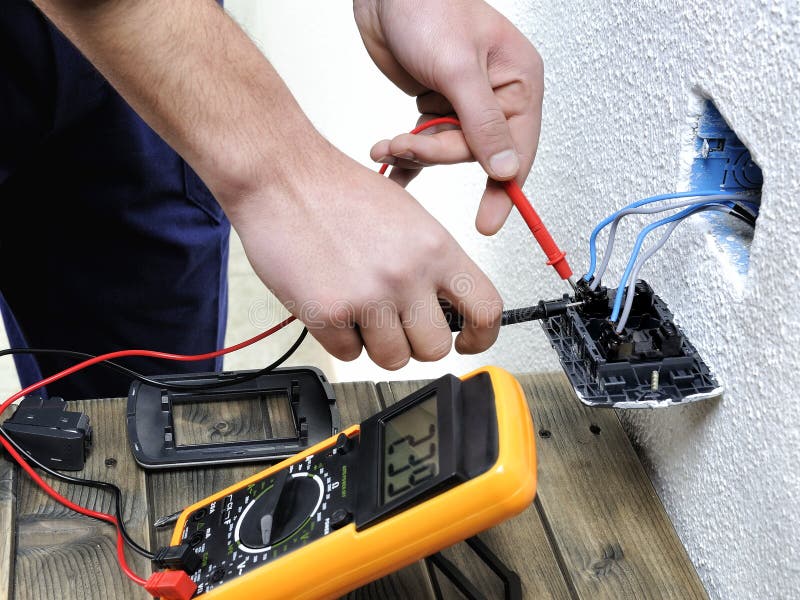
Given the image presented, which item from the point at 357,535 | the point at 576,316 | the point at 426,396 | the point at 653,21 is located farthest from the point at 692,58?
the point at 357,535

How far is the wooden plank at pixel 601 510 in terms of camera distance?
0.68m

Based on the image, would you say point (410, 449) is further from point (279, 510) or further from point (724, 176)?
point (724, 176)

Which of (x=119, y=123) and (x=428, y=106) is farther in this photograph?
(x=119, y=123)

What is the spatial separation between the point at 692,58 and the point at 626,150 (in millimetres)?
153

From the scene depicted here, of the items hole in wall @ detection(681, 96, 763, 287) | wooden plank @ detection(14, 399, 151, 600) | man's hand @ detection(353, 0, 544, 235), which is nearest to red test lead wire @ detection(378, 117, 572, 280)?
man's hand @ detection(353, 0, 544, 235)

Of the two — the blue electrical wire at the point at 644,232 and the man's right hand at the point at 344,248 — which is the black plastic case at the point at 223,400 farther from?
the blue electrical wire at the point at 644,232

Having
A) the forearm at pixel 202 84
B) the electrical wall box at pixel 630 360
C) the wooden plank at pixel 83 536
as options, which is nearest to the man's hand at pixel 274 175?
the forearm at pixel 202 84

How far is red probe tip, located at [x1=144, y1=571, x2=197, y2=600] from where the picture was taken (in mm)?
Answer: 613

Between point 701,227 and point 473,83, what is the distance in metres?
0.24

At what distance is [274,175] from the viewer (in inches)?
25.0

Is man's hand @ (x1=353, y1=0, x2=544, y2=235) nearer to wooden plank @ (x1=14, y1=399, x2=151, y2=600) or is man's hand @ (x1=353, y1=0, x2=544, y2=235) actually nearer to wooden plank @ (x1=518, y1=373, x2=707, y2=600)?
wooden plank @ (x1=518, y1=373, x2=707, y2=600)

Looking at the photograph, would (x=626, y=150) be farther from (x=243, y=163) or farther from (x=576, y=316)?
(x=243, y=163)

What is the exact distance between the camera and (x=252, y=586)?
607mm

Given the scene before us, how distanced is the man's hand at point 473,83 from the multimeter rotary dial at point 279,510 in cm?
31
